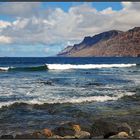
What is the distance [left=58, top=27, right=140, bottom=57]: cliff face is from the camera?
12211cm

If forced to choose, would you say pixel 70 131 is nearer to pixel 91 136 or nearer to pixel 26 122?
pixel 91 136

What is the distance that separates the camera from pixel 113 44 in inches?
5261

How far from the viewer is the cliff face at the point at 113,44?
122113mm

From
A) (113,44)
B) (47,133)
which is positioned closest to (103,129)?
(47,133)

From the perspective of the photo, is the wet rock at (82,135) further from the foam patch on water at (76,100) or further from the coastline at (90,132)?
the foam patch on water at (76,100)

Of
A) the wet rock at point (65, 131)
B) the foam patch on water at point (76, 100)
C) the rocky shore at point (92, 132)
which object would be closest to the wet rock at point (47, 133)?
the rocky shore at point (92, 132)

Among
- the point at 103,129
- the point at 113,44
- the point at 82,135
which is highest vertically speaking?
the point at 113,44

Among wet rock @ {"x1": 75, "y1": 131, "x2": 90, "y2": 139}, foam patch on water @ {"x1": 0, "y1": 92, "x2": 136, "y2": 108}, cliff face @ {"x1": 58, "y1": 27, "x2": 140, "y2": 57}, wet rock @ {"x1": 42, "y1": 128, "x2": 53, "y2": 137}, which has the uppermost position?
cliff face @ {"x1": 58, "y1": 27, "x2": 140, "y2": 57}

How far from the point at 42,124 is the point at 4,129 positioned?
112 centimetres

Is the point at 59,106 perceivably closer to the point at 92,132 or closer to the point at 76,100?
the point at 76,100

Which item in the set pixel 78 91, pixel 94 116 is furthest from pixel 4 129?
pixel 78 91

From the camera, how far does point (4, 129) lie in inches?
417

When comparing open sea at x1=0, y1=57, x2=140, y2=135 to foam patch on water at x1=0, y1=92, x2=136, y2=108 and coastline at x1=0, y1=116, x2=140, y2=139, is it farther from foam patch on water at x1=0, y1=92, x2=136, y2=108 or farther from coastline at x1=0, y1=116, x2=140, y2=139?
coastline at x1=0, y1=116, x2=140, y2=139

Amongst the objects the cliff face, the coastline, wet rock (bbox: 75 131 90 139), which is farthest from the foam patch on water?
the cliff face
